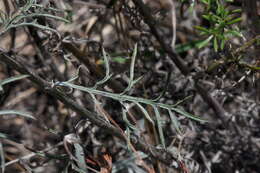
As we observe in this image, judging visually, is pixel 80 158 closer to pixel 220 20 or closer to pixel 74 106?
pixel 74 106

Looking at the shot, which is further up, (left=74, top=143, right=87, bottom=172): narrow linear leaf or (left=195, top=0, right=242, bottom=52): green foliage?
(left=195, top=0, right=242, bottom=52): green foliage

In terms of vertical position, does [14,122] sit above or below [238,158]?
above

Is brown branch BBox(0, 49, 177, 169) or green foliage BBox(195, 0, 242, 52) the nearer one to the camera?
brown branch BBox(0, 49, 177, 169)

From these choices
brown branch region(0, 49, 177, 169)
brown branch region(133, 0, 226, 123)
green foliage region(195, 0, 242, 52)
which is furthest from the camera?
A: brown branch region(133, 0, 226, 123)

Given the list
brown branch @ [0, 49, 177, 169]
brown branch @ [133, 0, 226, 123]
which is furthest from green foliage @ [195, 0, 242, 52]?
brown branch @ [0, 49, 177, 169]

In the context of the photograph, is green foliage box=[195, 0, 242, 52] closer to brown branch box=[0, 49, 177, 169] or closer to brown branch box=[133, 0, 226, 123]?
brown branch box=[133, 0, 226, 123]

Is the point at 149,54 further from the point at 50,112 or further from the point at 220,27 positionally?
the point at 50,112

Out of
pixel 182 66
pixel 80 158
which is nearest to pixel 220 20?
pixel 182 66

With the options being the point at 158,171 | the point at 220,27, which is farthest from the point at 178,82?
the point at 220,27

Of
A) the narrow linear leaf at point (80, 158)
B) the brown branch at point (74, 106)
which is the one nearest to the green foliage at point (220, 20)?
the brown branch at point (74, 106)

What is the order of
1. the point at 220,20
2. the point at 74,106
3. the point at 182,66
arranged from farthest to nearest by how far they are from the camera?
the point at 182,66
the point at 220,20
the point at 74,106

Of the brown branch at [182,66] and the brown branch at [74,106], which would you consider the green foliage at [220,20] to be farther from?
the brown branch at [74,106]
